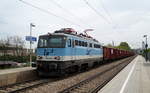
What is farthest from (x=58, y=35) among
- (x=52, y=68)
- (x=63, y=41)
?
(x=52, y=68)

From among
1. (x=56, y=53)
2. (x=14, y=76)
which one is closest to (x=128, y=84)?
(x=56, y=53)

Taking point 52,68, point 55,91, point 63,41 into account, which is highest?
point 63,41

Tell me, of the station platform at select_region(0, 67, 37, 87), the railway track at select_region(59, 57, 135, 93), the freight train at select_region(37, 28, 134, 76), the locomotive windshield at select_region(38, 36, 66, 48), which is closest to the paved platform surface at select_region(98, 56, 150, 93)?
the railway track at select_region(59, 57, 135, 93)

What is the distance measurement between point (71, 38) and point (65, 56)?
66.0 inches

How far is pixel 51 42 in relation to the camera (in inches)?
564

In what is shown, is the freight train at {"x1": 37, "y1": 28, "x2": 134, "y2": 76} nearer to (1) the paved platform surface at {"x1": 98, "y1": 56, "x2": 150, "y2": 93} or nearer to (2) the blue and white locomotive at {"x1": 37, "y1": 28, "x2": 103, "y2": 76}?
(2) the blue and white locomotive at {"x1": 37, "y1": 28, "x2": 103, "y2": 76}

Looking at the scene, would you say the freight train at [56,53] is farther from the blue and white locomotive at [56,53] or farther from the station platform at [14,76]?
the station platform at [14,76]

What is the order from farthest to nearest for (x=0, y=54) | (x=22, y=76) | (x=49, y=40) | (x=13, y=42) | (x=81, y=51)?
(x=13, y=42)
(x=0, y=54)
(x=81, y=51)
(x=49, y=40)
(x=22, y=76)

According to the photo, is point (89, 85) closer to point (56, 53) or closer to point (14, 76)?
point (56, 53)

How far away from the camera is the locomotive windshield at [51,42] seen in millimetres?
13949

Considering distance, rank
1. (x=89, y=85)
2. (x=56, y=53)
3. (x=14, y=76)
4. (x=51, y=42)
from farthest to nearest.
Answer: (x=51, y=42) → (x=56, y=53) → (x=14, y=76) → (x=89, y=85)

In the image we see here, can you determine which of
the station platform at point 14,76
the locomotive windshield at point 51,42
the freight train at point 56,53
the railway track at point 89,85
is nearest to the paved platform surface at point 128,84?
the railway track at point 89,85

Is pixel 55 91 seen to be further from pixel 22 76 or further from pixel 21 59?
pixel 21 59

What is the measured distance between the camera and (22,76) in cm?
1345
